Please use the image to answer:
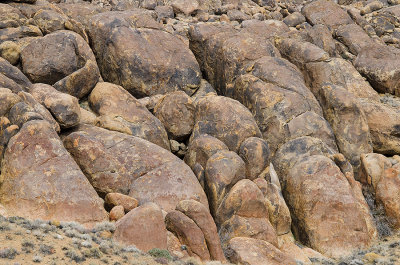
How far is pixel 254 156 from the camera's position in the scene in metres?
26.2

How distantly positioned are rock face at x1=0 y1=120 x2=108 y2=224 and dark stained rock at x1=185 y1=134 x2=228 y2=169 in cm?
711

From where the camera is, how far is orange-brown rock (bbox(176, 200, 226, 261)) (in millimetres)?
20156

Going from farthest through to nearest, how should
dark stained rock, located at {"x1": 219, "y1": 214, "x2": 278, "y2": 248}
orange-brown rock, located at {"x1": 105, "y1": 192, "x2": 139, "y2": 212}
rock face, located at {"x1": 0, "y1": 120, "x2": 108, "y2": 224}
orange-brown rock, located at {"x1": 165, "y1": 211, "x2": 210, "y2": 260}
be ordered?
dark stained rock, located at {"x1": 219, "y1": 214, "x2": 278, "y2": 248} < orange-brown rock, located at {"x1": 105, "y1": 192, "x2": 139, "y2": 212} < orange-brown rock, located at {"x1": 165, "y1": 211, "x2": 210, "y2": 260} < rock face, located at {"x1": 0, "y1": 120, "x2": 108, "y2": 224}

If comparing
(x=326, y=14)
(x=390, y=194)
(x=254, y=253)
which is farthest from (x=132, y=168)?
(x=326, y=14)

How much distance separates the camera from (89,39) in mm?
35125

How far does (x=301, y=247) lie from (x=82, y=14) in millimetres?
28121

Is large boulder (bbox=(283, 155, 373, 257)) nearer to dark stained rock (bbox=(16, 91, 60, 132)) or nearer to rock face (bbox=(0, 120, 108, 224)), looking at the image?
rock face (bbox=(0, 120, 108, 224))

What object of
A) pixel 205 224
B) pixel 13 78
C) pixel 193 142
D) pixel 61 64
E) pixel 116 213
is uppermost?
pixel 13 78

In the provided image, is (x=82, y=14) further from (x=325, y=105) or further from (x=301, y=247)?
(x=301, y=247)

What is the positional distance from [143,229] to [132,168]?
18.3ft

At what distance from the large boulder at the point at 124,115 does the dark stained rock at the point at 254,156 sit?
5070mm

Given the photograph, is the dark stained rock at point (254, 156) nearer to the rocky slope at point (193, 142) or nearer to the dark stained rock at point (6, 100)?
the rocky slope at point (193, 142)

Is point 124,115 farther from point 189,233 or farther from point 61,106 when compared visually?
point 189,233

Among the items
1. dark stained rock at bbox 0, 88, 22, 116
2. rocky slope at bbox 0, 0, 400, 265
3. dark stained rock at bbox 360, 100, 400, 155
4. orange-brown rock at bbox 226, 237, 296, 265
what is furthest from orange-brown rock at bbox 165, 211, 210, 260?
dark stained rock at bbox 360, 100, 400, 155
